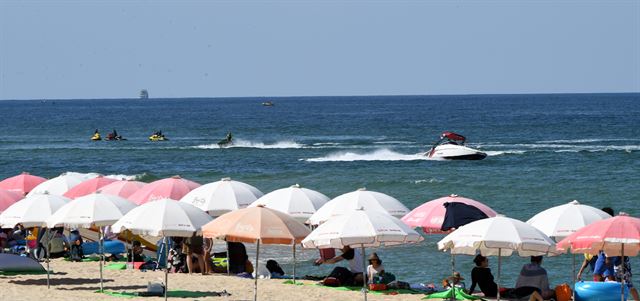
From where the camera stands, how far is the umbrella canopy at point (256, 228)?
58.9 ft

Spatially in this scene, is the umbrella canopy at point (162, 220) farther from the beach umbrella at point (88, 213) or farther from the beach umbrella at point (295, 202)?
the beach umbrella at point (295, 202)

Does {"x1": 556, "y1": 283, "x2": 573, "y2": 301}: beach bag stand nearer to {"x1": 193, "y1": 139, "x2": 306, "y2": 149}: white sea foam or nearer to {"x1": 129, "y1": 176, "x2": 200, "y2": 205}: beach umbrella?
{"x1": 129, "y1": 176, "x2": 200, "y2": 205}: beach umbrella

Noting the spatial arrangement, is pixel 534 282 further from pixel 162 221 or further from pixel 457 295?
pixel 162 221

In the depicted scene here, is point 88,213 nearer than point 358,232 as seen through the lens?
No

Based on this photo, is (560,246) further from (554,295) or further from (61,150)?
(61,150)

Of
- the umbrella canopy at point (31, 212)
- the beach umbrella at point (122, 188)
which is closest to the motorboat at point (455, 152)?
the beach umbrella at point (122, 188)

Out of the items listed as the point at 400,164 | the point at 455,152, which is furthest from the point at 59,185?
the point at 455,152

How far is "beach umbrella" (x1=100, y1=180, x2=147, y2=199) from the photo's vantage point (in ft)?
87.8

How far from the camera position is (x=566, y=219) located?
A: 2038 centimetres

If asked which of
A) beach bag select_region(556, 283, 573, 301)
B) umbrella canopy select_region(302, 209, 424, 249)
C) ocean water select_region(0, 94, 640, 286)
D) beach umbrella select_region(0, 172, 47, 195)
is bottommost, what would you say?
ocean water select_region(0, 94, 640, 286)

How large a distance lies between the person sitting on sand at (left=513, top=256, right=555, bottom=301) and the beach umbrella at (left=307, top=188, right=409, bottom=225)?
12.0 ft

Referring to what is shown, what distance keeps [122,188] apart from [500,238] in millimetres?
12079

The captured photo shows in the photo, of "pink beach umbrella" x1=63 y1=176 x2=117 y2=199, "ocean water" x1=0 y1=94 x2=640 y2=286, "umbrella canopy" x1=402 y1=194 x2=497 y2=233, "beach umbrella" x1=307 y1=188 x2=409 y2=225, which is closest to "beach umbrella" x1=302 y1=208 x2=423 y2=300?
"umbrella canopy" x1=402 y1=194 x2=497 y2=233

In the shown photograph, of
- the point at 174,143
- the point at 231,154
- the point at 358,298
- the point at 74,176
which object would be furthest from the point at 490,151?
the point at 358,298
